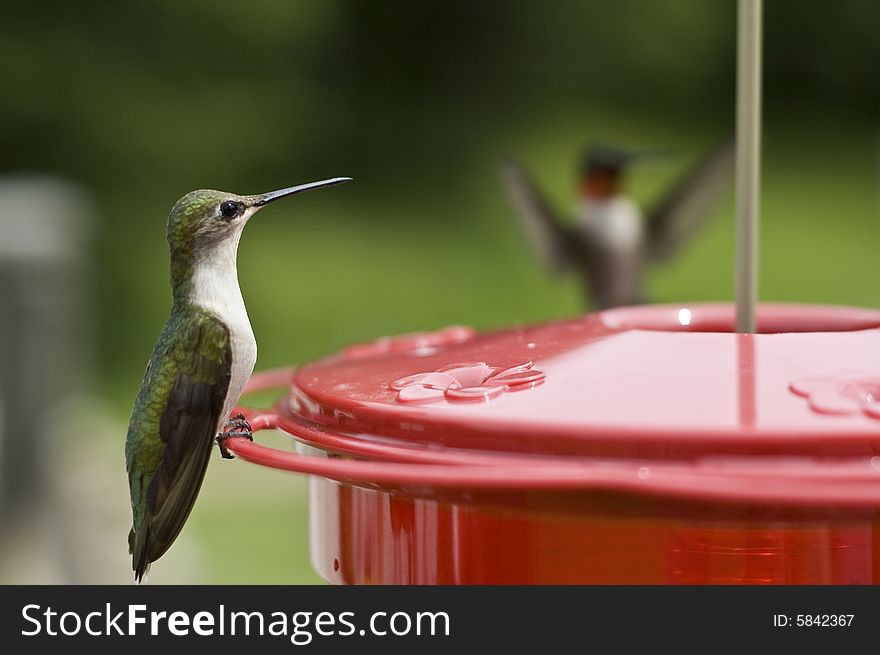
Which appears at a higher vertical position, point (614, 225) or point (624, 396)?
point (614, 225)

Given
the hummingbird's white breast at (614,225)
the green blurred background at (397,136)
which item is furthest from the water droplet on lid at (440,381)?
the green blurred background at (397,136)

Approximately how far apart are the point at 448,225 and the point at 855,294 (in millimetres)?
3537

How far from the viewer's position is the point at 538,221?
187 inches

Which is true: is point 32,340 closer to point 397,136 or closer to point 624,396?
point 624,396

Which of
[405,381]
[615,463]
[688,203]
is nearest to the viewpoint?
[615,463]

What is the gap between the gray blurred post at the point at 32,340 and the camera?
491 centimetres

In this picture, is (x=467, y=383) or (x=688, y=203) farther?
(x=688, y=203)

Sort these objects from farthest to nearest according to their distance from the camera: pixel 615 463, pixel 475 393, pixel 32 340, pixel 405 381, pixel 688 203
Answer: pixel 32 340 < pixel 688 203 < pixel 405 381 < pixel 475 393 < pixel 615 463

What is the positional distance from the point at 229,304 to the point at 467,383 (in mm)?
391

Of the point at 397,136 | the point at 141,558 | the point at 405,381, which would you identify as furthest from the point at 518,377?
the point at 397,136

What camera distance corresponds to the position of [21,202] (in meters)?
6.47

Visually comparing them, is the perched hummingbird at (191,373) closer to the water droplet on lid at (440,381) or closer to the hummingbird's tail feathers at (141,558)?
the hummingbird's tail feathers at (141,558)

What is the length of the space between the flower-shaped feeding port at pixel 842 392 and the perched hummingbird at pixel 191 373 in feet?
2.03

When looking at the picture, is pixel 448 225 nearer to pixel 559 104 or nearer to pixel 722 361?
pixel 559 104
